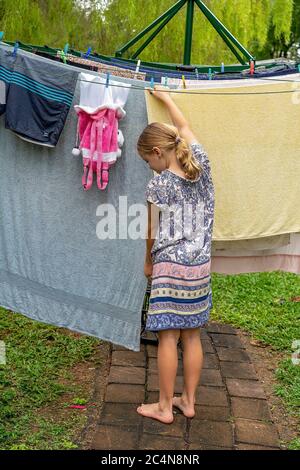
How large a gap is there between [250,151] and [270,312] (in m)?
2.44

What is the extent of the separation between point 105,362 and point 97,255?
992 millimetres

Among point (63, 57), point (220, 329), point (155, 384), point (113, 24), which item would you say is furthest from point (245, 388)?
point (113, 24)

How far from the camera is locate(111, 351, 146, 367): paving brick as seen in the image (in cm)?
396

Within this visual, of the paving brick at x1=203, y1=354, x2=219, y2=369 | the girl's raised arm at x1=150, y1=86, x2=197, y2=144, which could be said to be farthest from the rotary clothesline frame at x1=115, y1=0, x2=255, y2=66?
the paving brick at x1=203, y1=354, x2=219, y2=369

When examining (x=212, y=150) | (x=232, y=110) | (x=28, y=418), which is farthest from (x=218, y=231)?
(x=28, y=418)

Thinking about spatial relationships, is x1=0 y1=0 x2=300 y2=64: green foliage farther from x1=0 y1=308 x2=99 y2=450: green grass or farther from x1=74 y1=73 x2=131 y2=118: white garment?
x1=74 y1=73 x2=131 y2=118: white garment

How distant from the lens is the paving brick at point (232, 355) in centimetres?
419

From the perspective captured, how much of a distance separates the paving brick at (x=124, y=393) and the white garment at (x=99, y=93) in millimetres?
1559

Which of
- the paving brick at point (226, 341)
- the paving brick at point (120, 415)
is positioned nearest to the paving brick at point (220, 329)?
the paving brick at point (226, 341)

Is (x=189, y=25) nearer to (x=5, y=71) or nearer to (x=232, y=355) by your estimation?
(x=5, y=71)

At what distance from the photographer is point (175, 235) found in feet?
9.83

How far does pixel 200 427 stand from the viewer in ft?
10.3

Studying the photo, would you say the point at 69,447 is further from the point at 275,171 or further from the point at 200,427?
the point at 275,171

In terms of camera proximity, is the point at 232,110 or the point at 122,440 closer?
the point at 122,440
